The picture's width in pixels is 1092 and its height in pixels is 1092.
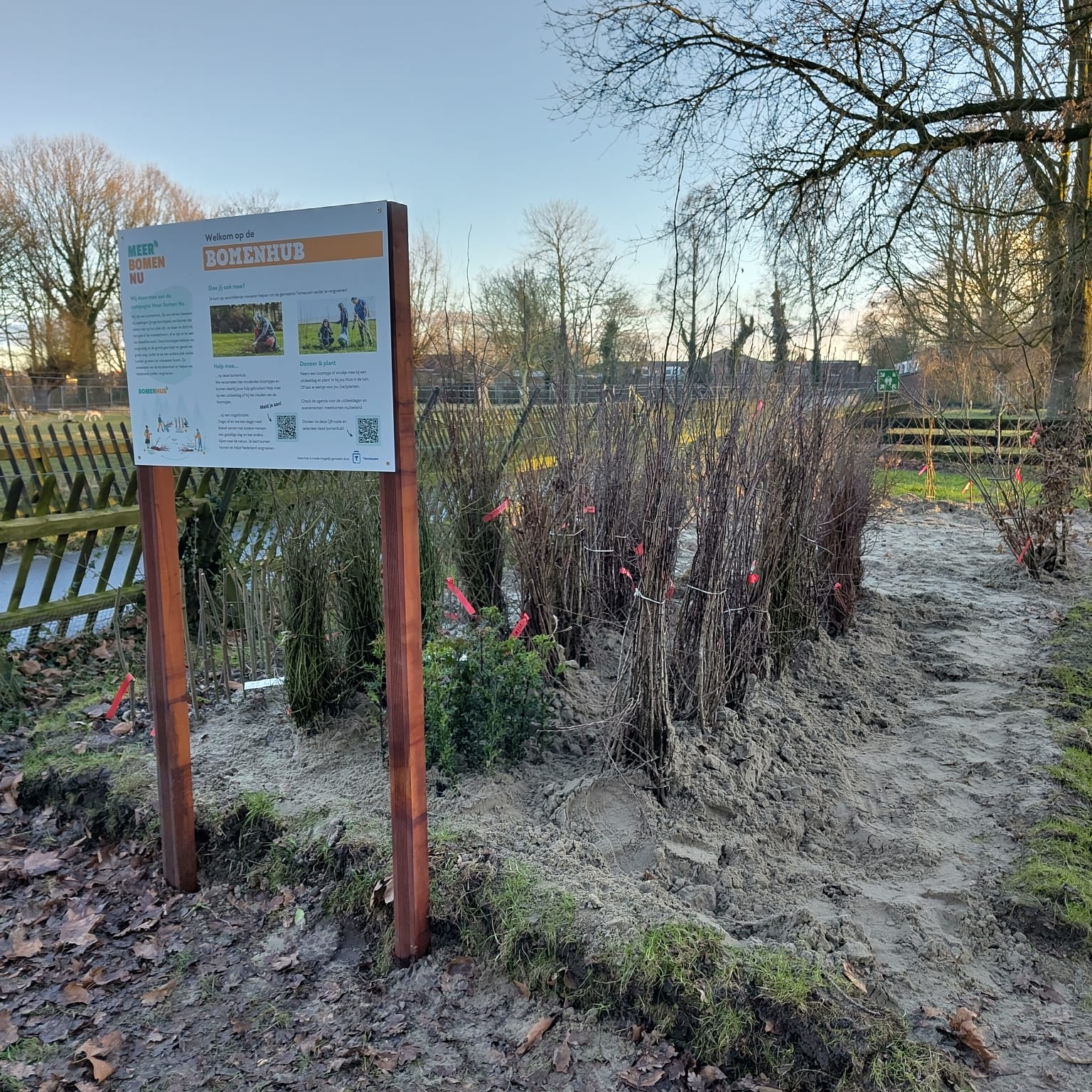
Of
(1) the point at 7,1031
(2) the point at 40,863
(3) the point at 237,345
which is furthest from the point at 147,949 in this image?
(3) the point at 237,345

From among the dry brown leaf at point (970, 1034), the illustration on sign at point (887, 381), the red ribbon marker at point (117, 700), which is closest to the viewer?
the dry brown leaf at point (970, 1034)

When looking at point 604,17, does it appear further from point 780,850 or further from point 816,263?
point 780,850

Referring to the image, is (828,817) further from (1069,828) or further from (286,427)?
(286,427)

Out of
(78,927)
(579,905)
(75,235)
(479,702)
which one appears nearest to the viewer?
(579,905)

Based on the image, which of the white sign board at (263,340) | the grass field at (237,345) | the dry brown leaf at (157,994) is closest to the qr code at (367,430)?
the white sign board at (263,340)

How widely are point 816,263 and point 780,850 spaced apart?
668cm

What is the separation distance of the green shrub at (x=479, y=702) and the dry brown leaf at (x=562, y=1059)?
1.11 m

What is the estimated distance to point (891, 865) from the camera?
8.90ft

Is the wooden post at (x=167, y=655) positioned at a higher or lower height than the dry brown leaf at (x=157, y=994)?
higher

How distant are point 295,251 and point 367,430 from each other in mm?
517

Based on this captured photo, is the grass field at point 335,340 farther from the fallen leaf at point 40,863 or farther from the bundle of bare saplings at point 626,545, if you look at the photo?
the fallen leaf at point 40,863

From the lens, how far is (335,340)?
2.13 meters

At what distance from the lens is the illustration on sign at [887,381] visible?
667 cm

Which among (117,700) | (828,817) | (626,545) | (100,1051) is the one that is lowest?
(100,1051)
